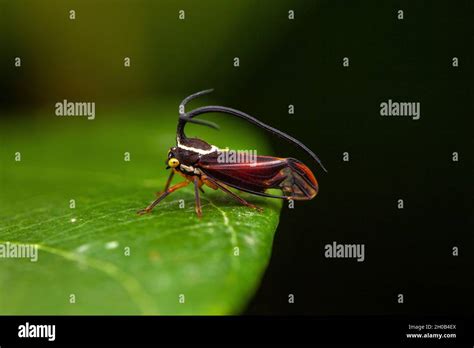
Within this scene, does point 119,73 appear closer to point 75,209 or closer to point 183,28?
point 183,28

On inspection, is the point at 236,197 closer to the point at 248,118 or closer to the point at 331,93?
the point at 248,118

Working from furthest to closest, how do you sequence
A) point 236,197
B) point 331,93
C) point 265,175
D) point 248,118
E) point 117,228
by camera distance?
1. point 331,93
2. point 265,175
3. point 236,197
4. point 248,118
5. point 117,228

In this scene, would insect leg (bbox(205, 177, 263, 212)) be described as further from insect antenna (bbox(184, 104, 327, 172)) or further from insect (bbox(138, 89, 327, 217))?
insect antenna (bbox(184, 104, 327, 172))

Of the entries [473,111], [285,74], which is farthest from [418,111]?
[285,74]

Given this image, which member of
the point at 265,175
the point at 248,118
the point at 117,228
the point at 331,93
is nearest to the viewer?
the point at 117,228

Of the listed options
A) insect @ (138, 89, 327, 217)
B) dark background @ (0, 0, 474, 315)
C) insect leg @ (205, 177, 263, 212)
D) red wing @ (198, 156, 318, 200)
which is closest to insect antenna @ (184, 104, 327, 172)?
insect @ (138, 89, 327, 217)

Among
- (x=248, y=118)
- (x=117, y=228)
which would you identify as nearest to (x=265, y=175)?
(x=248, y=118)
